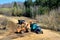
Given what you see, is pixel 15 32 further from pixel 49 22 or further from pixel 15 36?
pixel 49 22

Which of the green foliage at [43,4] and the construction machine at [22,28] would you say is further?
the green foliage at [43,4]

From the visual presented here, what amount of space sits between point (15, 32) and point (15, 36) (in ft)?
5.20

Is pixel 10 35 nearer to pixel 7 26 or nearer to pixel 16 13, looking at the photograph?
pixel 7 26

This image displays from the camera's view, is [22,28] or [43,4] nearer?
[22,28]

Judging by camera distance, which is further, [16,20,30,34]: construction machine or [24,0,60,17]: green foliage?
[24,0,60,17]: green foliage

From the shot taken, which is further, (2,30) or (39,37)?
(2,30)

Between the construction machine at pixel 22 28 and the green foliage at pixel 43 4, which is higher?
the green foliage at pixel 43 4

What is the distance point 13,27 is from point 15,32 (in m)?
1.82

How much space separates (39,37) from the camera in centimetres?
2023

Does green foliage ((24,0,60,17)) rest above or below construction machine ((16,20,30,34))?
above

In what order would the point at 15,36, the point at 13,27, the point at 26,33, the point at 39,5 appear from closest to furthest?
1. the point at 15,36
2. the point at 26,33
3. the point at 13,27
4. the point at 39,5

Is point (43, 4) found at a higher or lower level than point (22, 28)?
higher

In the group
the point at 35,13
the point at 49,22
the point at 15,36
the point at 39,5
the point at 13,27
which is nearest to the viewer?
the point at 15,36

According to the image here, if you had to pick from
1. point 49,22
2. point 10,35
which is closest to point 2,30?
point 10,35
